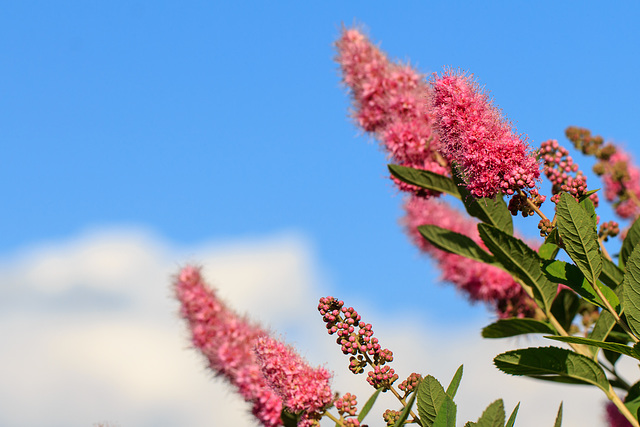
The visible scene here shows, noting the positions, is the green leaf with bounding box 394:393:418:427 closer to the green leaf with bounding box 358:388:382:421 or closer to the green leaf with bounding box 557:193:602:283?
the green leaf with bounding box 358:388:382:421

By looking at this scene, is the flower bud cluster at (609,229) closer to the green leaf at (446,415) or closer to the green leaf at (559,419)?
the green leaf at (559,419)

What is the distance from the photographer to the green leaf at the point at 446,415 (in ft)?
7.55

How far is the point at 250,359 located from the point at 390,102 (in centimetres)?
170

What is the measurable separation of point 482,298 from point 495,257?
2.25m

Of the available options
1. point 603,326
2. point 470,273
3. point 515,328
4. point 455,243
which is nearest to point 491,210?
point 455,243

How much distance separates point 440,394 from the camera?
2.42 m

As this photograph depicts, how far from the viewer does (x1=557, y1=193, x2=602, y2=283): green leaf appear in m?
2.33

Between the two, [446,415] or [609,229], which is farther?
[609,229]

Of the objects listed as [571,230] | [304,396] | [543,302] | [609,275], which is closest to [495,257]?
[543,302]

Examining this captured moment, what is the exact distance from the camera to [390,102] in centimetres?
412

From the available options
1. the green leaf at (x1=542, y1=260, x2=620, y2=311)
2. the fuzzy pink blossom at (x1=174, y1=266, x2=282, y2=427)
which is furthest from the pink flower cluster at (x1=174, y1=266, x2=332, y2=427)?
the green leaf at (x1=542, y1=260, x2=620, y2=311)

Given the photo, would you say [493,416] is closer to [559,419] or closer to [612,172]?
[559,419]

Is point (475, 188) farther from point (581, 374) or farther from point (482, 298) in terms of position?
point (482, 298)

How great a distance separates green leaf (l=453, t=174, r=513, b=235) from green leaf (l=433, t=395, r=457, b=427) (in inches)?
46.9
